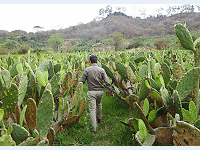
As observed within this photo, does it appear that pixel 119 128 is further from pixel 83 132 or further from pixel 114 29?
pixel 114 29

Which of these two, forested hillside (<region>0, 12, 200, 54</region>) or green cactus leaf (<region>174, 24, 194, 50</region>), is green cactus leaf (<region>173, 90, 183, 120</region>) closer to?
green cactus leaf (<region>174, 24, 194, 50</region>)

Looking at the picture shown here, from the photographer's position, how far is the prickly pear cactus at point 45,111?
1841 mm

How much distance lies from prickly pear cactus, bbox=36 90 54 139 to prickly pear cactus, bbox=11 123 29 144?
6.6 inches

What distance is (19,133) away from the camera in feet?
5.52

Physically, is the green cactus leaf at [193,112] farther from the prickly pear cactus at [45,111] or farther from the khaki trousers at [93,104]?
the khaki trousers at [93,104]

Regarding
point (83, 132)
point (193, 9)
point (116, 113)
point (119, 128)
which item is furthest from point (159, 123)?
point (193, 9)

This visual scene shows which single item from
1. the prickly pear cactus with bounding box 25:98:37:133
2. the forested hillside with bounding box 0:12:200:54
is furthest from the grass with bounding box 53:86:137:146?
the forested hillside with bounding box 0:12:200:54

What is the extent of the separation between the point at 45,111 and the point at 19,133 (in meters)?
0.30

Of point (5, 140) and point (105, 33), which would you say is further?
point (105, 33)

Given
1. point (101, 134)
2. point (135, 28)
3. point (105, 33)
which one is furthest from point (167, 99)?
point (135, 28)

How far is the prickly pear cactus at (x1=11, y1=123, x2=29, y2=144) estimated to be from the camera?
167 centimetres

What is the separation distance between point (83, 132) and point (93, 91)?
75 centimetres

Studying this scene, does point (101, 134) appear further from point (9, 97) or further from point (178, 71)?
point (9, 97)

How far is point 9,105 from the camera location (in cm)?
196
